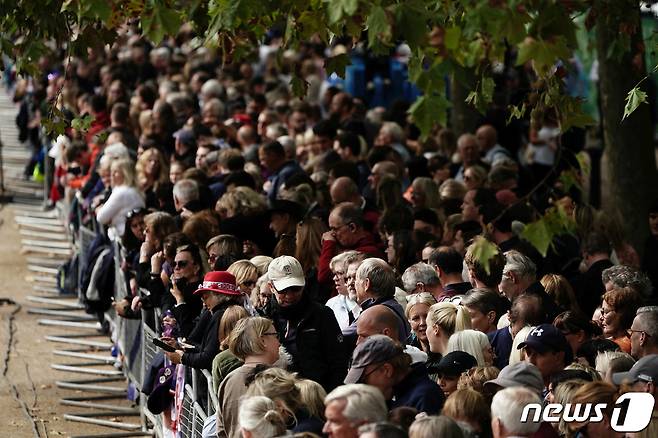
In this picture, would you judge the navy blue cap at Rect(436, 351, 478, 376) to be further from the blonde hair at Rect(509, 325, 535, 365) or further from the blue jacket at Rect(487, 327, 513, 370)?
the blue jacket at Rect(487, 327, 513, 370)

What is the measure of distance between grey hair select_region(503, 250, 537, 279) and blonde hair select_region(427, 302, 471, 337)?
1154 millimetres

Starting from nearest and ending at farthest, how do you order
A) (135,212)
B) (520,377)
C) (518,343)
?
(520,377), (518,343), (135,212)

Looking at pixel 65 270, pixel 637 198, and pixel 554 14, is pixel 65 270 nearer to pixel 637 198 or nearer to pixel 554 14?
pixel 637 198

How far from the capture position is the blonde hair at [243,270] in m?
11.1

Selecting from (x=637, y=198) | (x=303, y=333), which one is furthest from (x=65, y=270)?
(x=303, y=333)

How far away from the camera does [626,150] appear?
52.5 ft

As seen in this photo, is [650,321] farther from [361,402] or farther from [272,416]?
[272,416]

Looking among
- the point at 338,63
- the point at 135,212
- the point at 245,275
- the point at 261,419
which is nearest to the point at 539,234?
the point at 261,419

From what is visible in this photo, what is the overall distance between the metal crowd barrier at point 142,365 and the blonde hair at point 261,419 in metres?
1.31

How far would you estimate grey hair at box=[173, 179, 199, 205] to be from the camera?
14.5 m

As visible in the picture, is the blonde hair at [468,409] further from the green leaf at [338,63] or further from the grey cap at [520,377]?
the green leaf at [338,63]

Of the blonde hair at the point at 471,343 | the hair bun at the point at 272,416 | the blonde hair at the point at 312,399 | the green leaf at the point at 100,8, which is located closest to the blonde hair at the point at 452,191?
the blonde hair at the point at 471,343

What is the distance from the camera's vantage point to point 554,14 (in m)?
6.99

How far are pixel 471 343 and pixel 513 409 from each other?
194 centimetres
